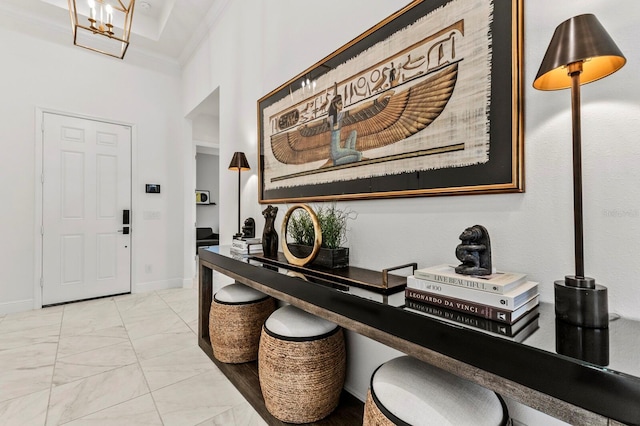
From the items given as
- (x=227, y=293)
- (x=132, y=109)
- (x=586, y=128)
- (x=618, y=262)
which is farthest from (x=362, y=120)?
(x=132, y=109)

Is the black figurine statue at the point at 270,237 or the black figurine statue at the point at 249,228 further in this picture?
the black figurine statue at the point at 249,228

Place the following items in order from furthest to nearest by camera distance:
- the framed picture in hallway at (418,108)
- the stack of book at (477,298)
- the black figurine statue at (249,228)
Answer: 1. the black figurine statue at (249,228)
2. the framed picture in hallway at (418,108)
3. the stack of book at (477,298)

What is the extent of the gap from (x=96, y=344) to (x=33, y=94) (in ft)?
9.74

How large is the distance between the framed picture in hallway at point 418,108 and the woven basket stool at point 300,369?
0.77 metres

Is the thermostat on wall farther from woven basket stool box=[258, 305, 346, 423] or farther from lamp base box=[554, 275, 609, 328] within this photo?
lamp base box=[554, 275, 609, 328]

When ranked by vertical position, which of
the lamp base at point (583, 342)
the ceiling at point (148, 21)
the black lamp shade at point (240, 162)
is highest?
the ceiling at point (148, 21)

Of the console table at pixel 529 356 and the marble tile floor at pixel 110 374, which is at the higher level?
the console table at pixel 529 356

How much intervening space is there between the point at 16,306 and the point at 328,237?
3920mm

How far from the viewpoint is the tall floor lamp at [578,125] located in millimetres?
722

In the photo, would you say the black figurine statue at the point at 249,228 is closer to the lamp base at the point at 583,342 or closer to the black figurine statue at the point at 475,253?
the black figurine statue at the point at 475,253

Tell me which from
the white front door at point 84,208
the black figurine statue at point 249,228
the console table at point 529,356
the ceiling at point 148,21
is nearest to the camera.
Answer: the console table at point 529,356

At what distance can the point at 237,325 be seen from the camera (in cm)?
206

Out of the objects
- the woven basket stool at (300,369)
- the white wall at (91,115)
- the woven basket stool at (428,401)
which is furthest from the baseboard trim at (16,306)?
the woven basket stool at (428,401)

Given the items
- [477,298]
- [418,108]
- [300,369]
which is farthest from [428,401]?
[418,108]
